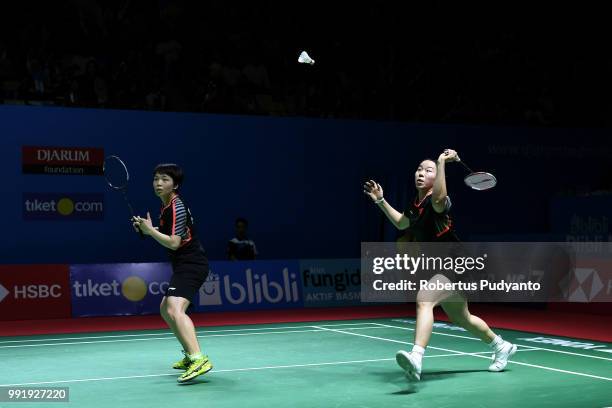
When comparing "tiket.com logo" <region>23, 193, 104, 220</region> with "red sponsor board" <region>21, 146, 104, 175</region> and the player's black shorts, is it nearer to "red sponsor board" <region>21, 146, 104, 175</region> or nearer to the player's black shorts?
"red sponsor board" <region>21, 146, 104, 175</region>

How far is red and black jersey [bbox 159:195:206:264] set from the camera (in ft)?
24.2

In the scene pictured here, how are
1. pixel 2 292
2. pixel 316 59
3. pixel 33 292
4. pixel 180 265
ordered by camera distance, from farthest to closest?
pixel 316 59 < pixel 33 292 < pixel 2 292 < pixel 180 265

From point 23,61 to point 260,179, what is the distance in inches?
178

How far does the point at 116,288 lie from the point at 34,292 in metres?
1.20

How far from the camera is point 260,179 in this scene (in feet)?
53.6

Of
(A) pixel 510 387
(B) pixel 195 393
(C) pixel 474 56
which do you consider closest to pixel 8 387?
(B) pixel 195 393

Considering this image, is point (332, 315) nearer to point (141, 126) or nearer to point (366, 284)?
point (366, 284)

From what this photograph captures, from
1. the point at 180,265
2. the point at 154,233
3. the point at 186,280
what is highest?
the point at 154,233

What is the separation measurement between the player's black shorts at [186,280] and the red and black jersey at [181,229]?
5 centimetres

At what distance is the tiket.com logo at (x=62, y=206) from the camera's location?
14.5 metres

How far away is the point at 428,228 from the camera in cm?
734

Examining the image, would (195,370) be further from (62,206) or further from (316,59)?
(316,59)

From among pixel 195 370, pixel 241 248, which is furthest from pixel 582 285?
pixel 195 370

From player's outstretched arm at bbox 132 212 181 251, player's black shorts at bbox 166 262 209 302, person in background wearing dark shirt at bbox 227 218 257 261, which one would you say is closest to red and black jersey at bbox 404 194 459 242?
player's black shorts at bbox 166 262 209 302
